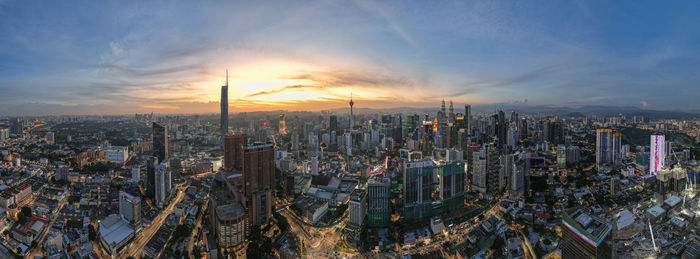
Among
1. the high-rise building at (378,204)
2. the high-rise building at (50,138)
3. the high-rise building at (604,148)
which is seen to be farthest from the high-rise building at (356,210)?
the high-rise building at (50,138)

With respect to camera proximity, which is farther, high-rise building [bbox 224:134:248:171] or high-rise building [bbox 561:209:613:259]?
high-rise building [bbox 224:134:248:171]

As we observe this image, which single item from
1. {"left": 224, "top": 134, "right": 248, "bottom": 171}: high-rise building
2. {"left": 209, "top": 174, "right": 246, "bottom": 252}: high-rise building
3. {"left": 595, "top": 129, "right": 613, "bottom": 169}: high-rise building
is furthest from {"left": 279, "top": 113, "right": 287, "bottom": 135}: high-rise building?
{"left": 595, "top": 129, "right": 613, "bottom": 169}: high-rise building

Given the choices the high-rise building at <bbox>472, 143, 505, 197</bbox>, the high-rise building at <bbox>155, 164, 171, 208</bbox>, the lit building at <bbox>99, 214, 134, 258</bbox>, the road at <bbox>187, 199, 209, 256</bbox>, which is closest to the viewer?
the lit building at <bbox>99, 214, 134, 258</bbox>

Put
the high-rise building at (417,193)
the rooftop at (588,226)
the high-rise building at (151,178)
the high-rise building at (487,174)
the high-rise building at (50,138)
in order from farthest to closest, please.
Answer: the high-rise building at (50,138)
the high-rise building at (487,174)
the high-rise building at (151,178)
the high-rise building at (417,193)
the rooftop at (588,226)

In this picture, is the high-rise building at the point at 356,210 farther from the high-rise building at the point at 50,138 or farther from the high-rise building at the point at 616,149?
the high-rise building at the point at 50,138

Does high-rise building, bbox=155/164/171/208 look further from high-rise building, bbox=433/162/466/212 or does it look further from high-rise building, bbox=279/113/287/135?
high-rise building, bbox=279/113/287/135

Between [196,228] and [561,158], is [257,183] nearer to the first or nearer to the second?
[196,228]

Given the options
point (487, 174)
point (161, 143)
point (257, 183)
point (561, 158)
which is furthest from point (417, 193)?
point (161, 143)

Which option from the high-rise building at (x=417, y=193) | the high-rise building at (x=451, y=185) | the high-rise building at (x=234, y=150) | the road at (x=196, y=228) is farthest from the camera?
the high-rise building at (x=234, y=150)
